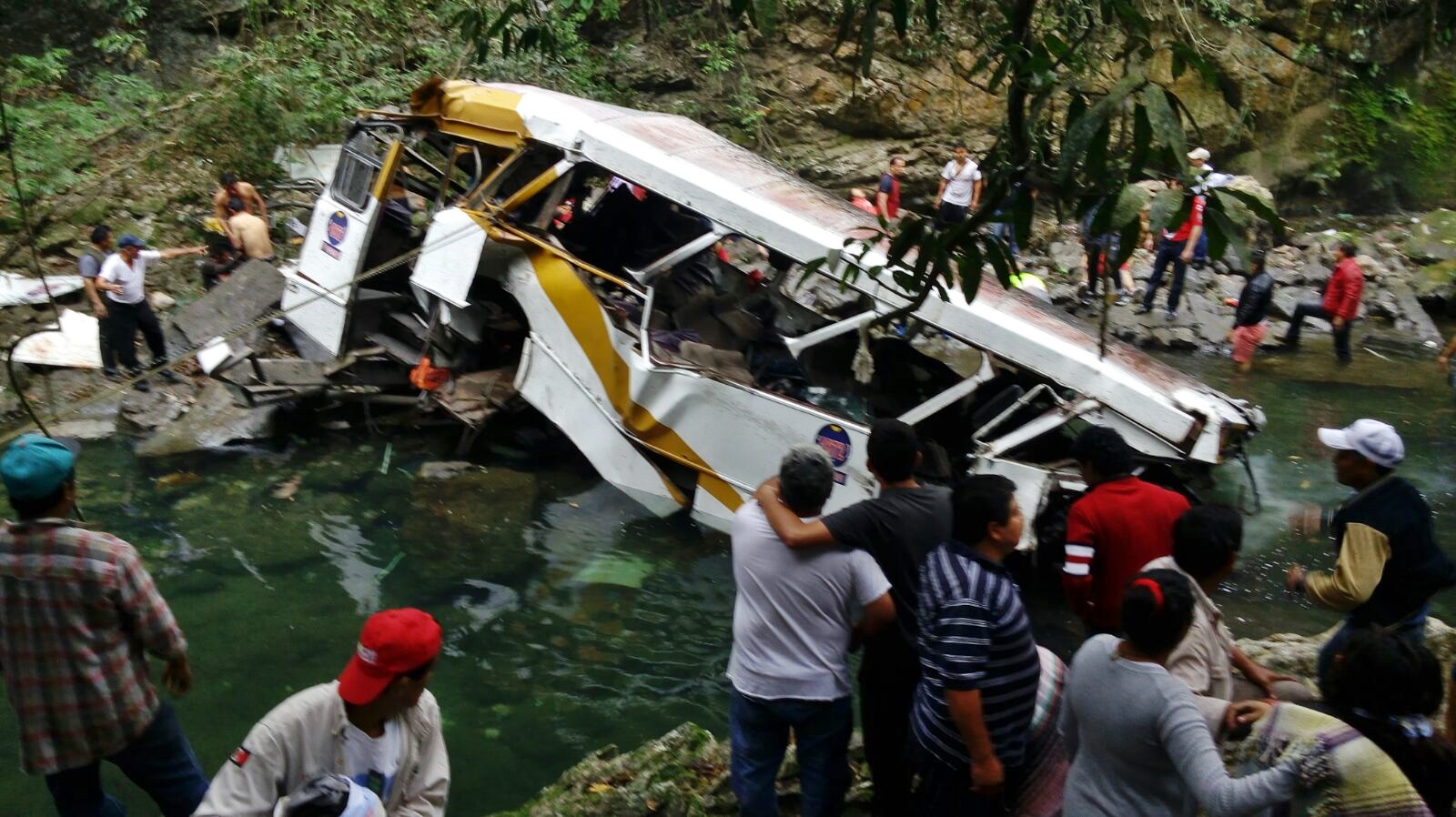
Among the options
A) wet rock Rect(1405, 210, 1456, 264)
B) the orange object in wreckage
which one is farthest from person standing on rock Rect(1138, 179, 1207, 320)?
the orange object in wreckage

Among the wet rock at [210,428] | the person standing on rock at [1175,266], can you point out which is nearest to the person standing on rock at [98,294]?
the wet rock at [210,428]

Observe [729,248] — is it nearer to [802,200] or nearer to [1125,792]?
[802,200]

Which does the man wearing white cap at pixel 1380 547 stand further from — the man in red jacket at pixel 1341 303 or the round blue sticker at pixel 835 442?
the man in red jacket at pixel 1341 303

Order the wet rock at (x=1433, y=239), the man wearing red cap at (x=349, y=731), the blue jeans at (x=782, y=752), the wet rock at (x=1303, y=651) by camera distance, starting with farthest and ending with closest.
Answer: the wet rock at (x=1433, y=239) < the wet rock at (x=1303, y=651) < the blue jeans at (x=782, y=752) < the man wearing red cap at (x=349, y=731)

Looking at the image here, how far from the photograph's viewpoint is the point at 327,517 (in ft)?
23.7

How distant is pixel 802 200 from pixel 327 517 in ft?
11.8

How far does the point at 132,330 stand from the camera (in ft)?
31.0

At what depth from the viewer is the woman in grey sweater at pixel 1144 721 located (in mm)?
2580

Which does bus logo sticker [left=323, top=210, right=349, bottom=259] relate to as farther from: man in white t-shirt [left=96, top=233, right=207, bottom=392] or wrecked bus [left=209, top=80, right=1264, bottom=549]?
man in white t-shirt [left=96, top=233, right=207, bottom=392]

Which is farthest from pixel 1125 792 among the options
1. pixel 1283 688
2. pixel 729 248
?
pixel 729 248

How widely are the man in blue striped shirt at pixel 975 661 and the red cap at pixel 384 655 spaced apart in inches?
53.3

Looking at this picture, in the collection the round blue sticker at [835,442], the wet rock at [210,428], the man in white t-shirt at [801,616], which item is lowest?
the wet rock at [210,428]

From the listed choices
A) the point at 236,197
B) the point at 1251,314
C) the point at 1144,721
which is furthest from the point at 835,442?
the point at 236,197

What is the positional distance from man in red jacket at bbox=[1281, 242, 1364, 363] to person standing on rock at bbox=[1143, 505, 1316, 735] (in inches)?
387
